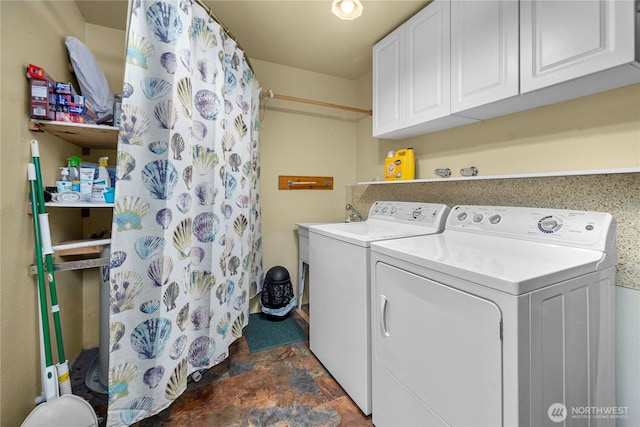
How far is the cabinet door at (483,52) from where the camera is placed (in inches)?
50.3

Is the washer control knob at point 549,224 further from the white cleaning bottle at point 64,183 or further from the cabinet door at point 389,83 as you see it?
the white cleaning bottle at point 64,183

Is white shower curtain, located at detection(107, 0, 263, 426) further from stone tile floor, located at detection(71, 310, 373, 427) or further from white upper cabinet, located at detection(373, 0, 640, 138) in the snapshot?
white upper cabinet, located at detection(373, 0, 640, 138)

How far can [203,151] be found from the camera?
151 centimetres

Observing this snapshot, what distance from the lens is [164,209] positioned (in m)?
1.27

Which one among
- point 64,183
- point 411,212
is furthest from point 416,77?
point 64,183

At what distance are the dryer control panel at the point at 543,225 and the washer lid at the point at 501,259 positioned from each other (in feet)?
0.13

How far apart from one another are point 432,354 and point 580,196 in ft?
3.48

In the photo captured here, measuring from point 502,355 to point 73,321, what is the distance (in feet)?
8.40

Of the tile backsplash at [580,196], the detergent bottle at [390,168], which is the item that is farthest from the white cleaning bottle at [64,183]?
the tile backsplash at [580,196]

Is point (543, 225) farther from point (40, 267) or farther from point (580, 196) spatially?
point (40, 267)

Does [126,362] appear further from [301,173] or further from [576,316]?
[301,173]

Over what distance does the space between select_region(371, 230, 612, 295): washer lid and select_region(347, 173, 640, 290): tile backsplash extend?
Answer: 0.27m

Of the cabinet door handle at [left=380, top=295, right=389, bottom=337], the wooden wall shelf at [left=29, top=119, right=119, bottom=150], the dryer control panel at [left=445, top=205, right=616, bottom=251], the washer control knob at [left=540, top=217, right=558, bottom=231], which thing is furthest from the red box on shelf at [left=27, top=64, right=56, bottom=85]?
the washer control knob at [left=540, top=217, right=558, bottom=231]

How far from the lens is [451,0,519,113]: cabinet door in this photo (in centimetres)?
128
